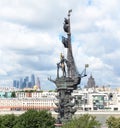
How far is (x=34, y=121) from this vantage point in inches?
2438

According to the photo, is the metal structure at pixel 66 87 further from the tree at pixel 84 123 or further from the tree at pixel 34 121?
the tree at pixel 84 123

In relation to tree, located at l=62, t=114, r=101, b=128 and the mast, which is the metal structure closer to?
the mast

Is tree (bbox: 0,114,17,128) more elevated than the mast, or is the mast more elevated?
the mast

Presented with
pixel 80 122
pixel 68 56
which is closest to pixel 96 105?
pixel 68 56

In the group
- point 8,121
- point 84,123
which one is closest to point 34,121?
point 8,121

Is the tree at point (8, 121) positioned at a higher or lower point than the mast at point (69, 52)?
lower

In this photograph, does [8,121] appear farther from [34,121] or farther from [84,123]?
[84,123]

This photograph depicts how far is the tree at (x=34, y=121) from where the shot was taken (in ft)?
202

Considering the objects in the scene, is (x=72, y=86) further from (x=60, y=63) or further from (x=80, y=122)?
(x=80, y=122)

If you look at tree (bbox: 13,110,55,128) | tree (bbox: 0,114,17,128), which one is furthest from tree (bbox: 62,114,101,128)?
tree (bbox: 0,114,17,128)

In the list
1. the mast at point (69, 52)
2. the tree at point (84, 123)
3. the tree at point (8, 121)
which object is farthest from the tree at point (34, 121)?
the tree at point (84, 123)

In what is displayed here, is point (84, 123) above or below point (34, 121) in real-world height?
below

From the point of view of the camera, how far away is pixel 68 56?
68.5 meters

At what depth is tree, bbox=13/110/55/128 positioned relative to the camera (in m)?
61.4
